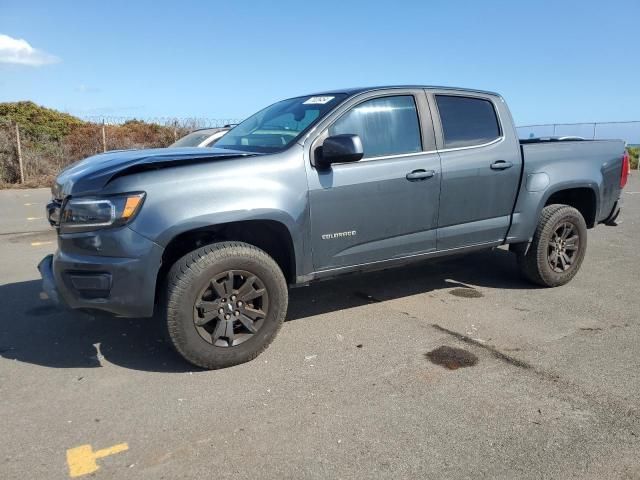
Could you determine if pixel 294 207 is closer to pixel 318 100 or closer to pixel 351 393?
pixel 318 100

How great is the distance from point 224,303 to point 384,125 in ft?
6.29

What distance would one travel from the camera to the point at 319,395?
336 centimetres

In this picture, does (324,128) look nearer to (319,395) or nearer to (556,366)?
(319,395)

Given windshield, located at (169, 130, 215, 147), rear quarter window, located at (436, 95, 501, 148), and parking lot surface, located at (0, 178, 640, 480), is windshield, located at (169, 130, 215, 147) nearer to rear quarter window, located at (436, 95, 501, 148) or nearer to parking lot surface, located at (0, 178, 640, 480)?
parking lot surface, located at (0, 178, 640, 480)

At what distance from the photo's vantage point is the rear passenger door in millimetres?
4625

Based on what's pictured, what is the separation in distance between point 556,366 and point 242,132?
126 inches

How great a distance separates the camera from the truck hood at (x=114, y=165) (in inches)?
135

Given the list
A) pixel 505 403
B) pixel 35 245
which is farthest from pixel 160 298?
pixel 35 245

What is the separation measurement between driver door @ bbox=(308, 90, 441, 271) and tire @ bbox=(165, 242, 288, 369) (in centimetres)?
48

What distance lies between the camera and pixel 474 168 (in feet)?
15.4

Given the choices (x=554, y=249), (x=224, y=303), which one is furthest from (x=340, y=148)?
(x=554, y=249)

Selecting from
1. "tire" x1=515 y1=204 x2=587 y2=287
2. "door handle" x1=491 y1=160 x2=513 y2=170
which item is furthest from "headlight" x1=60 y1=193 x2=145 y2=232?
"tire" x1=515 y1=204 x2=587 y2=287

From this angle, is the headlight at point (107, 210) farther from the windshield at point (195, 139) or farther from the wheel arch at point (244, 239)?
the windshield at point (195, 139)

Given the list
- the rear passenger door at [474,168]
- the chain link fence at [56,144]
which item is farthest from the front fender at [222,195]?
the chain link fence at [56,144]
